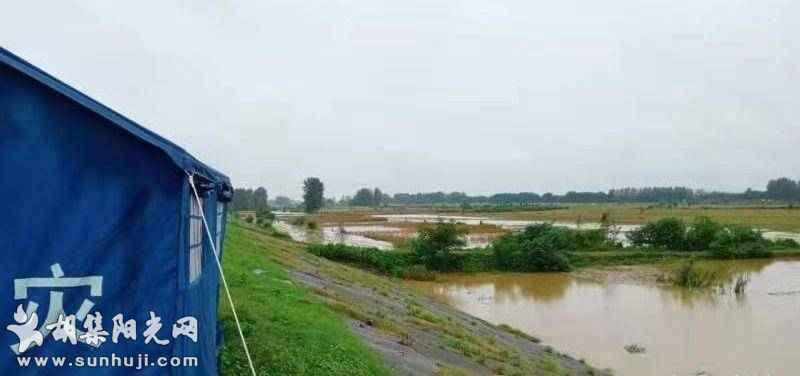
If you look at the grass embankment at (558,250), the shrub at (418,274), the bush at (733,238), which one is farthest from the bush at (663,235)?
the shrub at (418,274)

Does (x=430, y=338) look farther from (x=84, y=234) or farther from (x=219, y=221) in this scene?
(x=84, y=234)

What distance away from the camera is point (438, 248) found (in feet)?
132

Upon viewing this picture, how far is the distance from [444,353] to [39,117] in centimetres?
1044

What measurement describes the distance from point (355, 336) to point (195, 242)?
6.43 metres

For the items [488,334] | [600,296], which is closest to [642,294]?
[600,296]

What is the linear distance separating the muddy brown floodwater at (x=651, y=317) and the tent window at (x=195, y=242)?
14.7 m

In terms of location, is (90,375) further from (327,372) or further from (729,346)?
(729,346)

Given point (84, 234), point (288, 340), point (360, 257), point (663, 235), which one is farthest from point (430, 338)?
point (663, 235)

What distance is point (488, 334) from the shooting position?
19.3 m

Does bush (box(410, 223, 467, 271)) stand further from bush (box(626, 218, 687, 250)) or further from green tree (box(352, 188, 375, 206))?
green tree (box(352, 188, 375, 206))

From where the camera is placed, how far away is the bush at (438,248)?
39.9 m

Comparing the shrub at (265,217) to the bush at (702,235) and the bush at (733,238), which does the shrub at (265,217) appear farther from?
the bush at (733,238)

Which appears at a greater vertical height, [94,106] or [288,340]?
[94,106]

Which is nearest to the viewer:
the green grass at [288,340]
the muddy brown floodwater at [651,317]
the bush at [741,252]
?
the green grass at [288,340]
